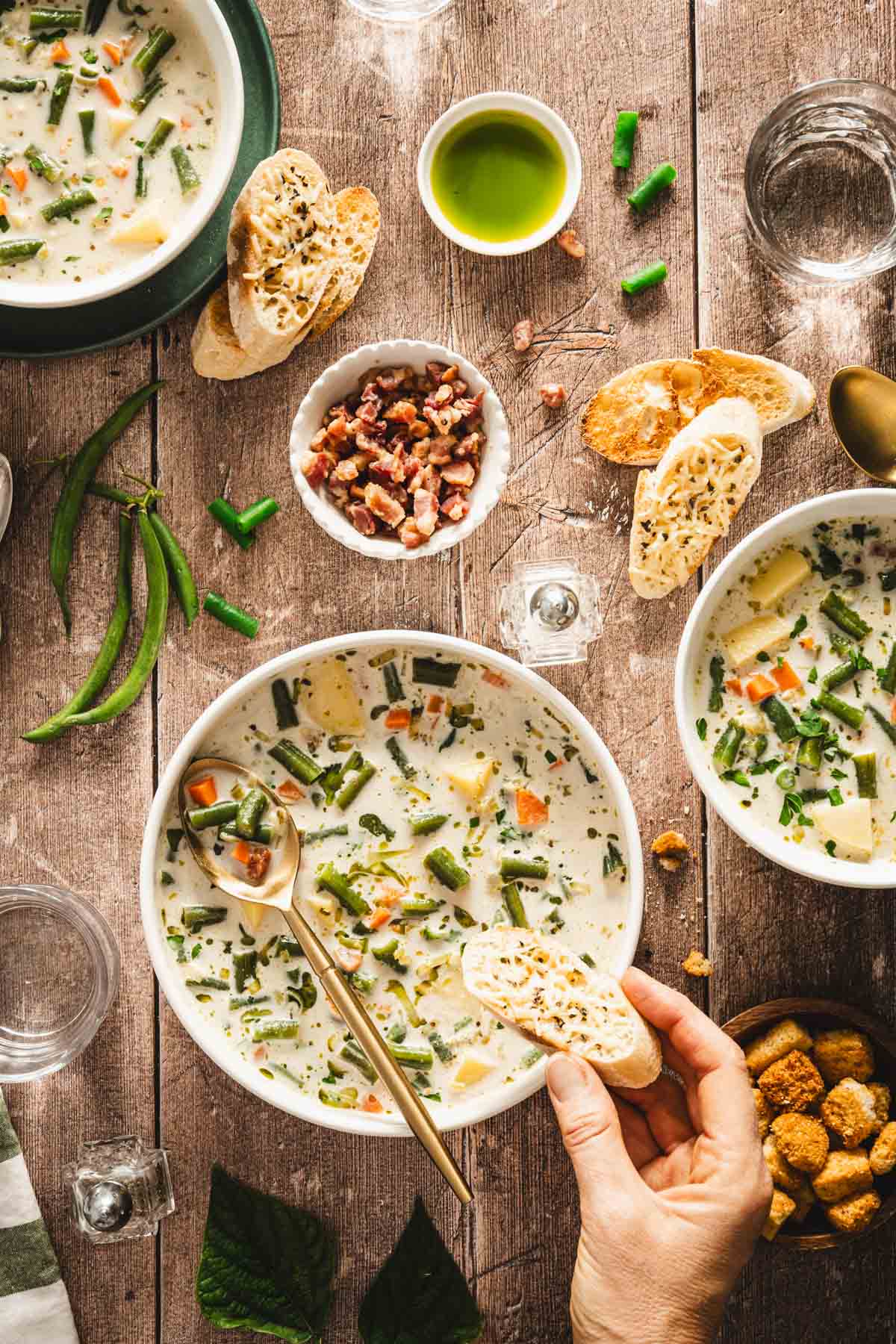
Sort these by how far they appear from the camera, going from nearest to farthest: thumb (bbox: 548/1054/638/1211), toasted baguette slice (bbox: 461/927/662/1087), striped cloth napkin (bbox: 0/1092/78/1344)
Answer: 1. thumb (bbox: 548/1054/638/1211)
2. toasted baguette slice (bbox: 461/927/662/1087)
3. striped cloth napkin (bbox: 0/1092/78/1344)

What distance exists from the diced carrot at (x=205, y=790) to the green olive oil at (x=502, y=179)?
3.72 feet

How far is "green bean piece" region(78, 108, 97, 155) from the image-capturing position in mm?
2004

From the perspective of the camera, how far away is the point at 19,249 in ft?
6.62

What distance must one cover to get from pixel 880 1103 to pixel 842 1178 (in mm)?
154

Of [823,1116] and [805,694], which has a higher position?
[805,694]

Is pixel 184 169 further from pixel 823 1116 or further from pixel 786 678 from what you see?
pixel 823 1116

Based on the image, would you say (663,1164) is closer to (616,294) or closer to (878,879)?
(878,879)

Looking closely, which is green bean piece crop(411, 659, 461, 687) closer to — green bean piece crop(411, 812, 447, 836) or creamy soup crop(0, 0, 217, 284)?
green bean piece crop(411, 812, 447, 836)

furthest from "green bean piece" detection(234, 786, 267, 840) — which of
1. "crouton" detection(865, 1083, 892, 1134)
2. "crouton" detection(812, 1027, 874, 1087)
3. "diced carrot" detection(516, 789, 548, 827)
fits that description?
"crouton" detection(865, 1083, 892, 1134)

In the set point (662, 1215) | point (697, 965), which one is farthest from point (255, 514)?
point (662, 1215)

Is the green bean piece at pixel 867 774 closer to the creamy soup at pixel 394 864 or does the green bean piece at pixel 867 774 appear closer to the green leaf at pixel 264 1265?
the creamy soup at pixel 394 864

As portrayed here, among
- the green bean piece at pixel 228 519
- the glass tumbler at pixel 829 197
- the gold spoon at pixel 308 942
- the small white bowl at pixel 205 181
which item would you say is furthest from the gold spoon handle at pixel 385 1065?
the glass tumbler at pixel 829 197

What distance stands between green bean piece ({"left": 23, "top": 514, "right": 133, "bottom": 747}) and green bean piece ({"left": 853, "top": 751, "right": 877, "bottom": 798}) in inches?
55.3

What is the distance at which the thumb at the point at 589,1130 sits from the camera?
5.87 ft
